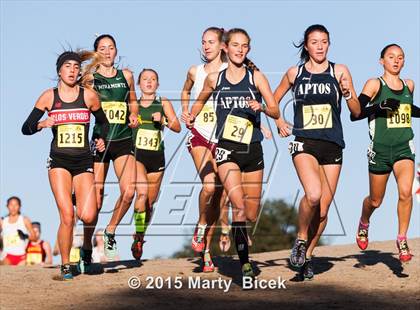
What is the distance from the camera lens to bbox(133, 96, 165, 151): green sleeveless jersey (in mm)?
14562

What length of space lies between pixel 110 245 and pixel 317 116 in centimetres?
337

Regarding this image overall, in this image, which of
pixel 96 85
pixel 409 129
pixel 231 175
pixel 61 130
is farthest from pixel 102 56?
pixel 409 129

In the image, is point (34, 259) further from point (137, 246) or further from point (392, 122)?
point (392, 122)

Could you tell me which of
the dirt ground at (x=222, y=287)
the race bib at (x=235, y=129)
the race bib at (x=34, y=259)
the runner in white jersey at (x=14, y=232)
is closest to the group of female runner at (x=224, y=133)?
the race bib at (x=235, y=129)

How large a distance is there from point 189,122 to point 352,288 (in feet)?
8.71

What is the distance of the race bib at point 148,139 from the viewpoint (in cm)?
1456

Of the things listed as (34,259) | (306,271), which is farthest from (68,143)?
(34,259)

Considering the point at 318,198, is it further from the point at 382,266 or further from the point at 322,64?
the point at 382,266

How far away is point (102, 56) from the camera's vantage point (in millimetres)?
13555

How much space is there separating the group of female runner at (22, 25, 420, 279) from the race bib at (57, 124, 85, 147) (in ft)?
0.04

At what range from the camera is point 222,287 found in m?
12.0

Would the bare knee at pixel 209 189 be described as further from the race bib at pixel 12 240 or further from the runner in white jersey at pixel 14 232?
the race bib at pixel 12 240

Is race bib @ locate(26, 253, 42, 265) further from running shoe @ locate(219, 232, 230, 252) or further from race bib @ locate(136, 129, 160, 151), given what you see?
running shoe @ locate(219, 232, 230, 252)

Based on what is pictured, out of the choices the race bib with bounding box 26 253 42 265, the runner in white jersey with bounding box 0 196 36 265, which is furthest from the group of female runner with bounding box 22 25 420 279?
the race bib with bounding box 26 253 42 265
